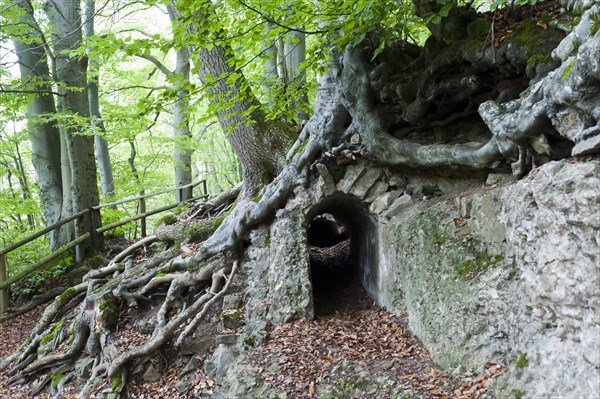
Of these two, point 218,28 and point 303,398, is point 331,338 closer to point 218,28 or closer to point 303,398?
point 303,398

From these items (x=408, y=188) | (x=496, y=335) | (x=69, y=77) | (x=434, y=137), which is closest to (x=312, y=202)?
(x=408, y=188)

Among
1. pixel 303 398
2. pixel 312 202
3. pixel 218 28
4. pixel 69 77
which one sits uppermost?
pixel 69 77

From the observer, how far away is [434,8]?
476 centimetres

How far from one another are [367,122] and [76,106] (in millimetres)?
7142

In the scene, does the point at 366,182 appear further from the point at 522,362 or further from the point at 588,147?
the point at 588,147

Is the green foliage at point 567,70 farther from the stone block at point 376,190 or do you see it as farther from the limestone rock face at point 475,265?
the stone block at point 376,190

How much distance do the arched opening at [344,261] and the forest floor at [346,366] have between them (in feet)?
1.98

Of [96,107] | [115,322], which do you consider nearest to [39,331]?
[115,322]

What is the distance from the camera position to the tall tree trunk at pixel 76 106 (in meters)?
9.01

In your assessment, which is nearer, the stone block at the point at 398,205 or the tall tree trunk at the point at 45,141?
the stone block at the point at 398,205

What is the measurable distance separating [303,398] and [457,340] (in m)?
1.71

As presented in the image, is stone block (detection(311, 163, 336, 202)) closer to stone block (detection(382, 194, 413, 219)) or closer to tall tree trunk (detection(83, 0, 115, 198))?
stone block (detection(382, 194, 413, 219))

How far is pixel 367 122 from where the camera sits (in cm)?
568

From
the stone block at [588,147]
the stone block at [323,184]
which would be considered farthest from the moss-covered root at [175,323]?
the stone block at [588,147]
